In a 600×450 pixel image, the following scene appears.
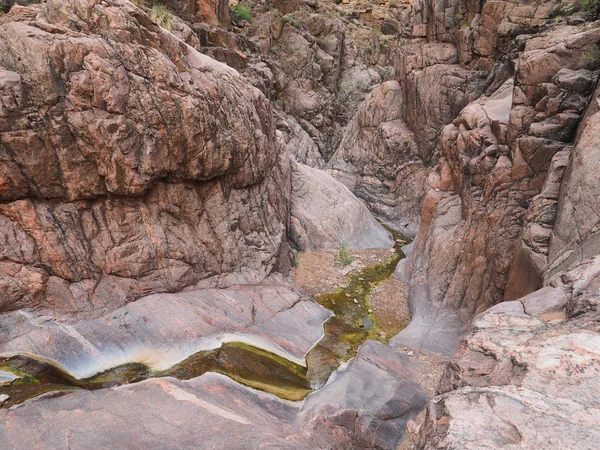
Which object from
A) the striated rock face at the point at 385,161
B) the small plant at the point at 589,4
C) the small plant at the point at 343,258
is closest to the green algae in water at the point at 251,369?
the small plant at the point at 343,258

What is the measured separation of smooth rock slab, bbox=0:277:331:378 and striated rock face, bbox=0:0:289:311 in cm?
81

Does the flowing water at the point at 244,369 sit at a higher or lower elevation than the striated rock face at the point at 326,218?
lower

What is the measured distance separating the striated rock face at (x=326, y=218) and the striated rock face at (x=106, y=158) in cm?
721

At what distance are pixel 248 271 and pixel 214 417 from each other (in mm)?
8277

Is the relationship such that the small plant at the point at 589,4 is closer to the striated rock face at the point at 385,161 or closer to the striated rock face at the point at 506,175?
the striated rock face at the point at 506,175

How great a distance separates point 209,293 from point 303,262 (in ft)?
23.9

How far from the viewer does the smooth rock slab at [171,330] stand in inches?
386

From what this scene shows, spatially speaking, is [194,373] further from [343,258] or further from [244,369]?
[343,258]

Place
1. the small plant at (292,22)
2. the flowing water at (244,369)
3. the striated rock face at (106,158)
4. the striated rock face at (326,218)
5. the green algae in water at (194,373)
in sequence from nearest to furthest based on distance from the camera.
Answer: the green algae in water at (194,373)
the flowing water at (244,369)
the striated rock face at (106,158)
the striated rock face at (326,218)
the small plant at (292,22)

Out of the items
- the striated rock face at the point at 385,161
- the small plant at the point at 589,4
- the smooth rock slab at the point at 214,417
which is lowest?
the smooth rock slab at the point at 214,417

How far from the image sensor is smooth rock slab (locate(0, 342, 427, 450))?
686 centimetres

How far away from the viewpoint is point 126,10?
12.1 m

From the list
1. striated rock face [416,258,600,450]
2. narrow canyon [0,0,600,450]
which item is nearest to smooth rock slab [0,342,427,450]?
narrow canyon [0,0,600,450]

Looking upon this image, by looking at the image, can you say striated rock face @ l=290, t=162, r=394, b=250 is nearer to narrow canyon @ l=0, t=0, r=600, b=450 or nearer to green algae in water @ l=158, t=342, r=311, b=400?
narrow canyon @ l=0, t=0, r=600, b=450
